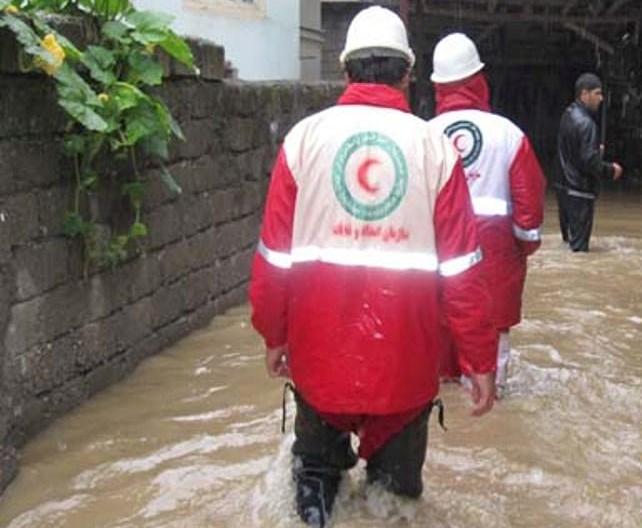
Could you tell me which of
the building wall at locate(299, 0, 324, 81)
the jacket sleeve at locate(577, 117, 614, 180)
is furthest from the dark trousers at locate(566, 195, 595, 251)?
the building wall at locate(299, 0, 324, 81)

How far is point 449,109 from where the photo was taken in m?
5.29

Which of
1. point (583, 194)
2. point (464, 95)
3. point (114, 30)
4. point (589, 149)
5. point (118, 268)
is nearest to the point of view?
point (464, 95)

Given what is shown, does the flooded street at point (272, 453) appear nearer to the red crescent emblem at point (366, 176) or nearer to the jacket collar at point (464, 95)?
the red crescent emblem at point (366, 176)

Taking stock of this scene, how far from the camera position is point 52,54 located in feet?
15.3

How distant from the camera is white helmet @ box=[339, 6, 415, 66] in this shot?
11.1 ft

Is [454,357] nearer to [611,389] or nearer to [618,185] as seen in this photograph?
[611,389]

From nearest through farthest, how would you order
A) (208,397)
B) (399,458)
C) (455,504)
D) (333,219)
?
1. (333,219)
2. (399,458)
3. (455,504)
4. (208,397)

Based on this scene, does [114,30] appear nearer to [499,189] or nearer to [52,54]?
[52,54]

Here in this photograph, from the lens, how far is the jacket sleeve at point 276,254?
3346 mm

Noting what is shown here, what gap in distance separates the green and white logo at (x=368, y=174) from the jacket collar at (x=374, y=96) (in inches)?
5.2

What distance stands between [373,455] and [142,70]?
2.77 m

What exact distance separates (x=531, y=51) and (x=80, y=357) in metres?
17.8

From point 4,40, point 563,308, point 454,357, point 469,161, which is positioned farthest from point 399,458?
point 563,308

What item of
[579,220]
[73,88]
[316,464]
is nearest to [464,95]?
[73,88]
